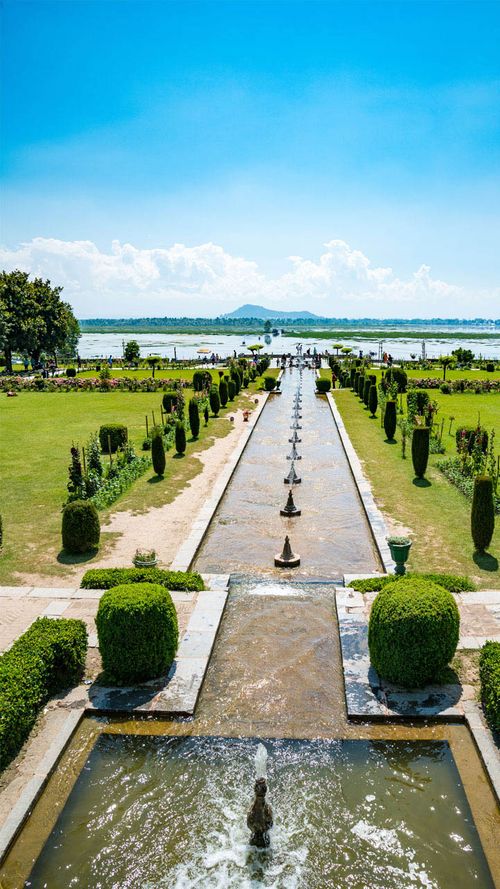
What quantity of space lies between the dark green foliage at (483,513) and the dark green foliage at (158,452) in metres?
9.64

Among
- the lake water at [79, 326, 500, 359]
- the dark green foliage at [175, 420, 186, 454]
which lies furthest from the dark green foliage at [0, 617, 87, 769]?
the lake water at [79, 326, 500, 359]

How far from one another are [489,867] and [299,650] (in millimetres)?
3956

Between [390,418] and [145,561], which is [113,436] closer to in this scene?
[390,418]

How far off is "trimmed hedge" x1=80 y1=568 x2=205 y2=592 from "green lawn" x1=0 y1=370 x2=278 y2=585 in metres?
1.30

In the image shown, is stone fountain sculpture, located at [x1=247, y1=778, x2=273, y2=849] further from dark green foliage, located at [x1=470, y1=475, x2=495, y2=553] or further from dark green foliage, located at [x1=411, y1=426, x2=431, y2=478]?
dark green foliage, located at [x1=411, y1=426, x2=431, y2=478]

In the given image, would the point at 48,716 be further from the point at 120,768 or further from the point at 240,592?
the point at 240,592

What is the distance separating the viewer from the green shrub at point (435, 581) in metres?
10.7

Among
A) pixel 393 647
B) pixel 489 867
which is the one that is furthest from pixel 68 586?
pixel 489 867

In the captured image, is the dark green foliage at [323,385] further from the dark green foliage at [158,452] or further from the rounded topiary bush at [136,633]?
the rounded topiary bush at [136,633]

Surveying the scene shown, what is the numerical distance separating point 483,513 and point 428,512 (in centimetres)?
316

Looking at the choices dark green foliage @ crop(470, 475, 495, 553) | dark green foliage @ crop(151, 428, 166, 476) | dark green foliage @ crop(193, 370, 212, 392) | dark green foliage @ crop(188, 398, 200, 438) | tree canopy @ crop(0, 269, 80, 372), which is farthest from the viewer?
tree canopy @ crop(0, 269, 80, 372)

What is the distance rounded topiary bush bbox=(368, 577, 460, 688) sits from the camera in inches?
302

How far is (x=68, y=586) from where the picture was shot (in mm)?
11328

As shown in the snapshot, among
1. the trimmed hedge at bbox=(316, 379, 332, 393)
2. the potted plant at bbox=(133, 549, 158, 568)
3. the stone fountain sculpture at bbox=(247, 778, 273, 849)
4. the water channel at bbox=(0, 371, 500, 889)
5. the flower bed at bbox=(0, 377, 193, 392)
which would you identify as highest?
the flower bed at bbox=(0, 377, 193, 392)
